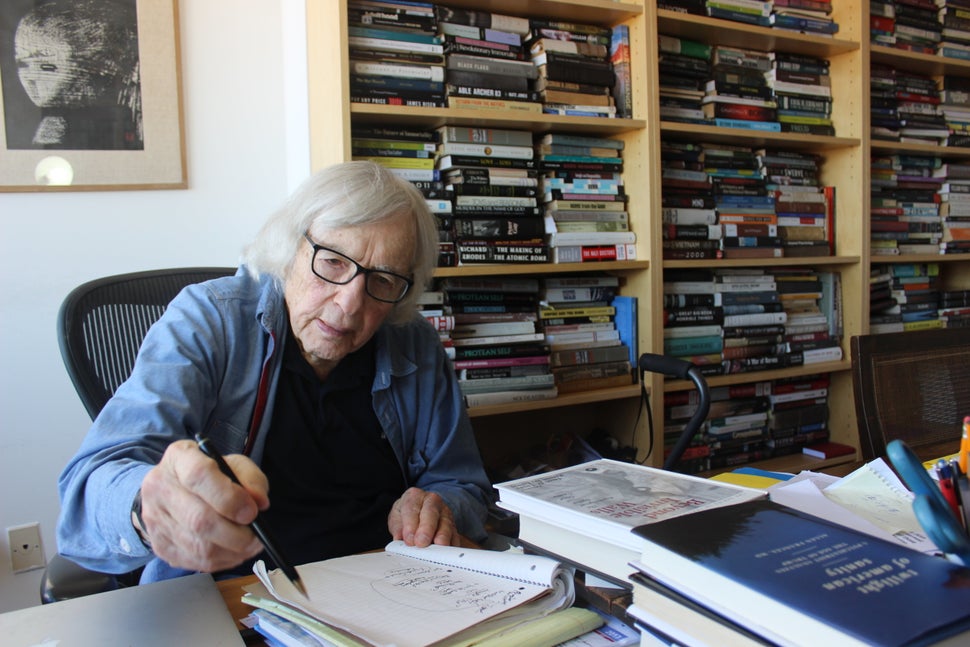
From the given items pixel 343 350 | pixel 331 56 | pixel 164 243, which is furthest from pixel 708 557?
pixel 164 243

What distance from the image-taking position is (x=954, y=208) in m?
3.02

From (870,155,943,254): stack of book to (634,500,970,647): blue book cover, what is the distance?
99.0 inches

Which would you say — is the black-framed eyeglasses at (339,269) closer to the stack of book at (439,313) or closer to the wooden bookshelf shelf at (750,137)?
the stack of book at (439,313)

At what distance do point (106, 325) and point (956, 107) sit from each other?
3165mm

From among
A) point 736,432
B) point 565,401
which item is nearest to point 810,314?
point 736,432

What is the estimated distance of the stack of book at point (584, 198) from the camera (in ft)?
7.23

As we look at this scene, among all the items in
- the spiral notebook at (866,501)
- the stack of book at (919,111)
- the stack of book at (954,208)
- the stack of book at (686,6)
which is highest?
the stack of book at (686,6)

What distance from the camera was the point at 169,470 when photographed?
65 cm

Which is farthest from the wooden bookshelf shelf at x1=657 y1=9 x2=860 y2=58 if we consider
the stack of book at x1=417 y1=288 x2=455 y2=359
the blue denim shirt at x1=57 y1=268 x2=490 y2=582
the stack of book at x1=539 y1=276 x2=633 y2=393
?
the blue denim shirt at x1=57 y1=268 x2=490 y2=582

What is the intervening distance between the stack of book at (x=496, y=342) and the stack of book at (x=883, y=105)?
1.54 meters

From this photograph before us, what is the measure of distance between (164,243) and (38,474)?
66 cm

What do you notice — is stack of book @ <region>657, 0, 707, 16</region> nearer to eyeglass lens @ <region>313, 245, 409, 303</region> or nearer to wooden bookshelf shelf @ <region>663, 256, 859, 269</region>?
wooden bookshelf shelf @ <region>663, 256, 859, 269</region>

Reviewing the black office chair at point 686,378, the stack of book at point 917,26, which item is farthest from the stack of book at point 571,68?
the stack of book at point 917,26

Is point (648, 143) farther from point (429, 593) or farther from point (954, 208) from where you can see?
point (429, 593)
